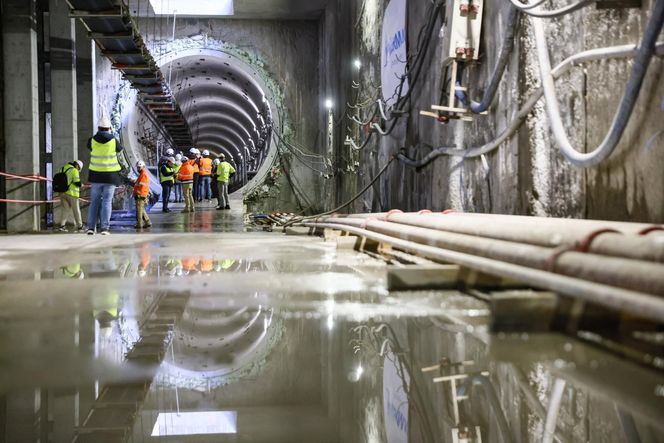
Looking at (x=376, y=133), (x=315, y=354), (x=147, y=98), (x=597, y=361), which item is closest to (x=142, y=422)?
(x=315, y=354)

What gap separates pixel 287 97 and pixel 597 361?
1532 cm

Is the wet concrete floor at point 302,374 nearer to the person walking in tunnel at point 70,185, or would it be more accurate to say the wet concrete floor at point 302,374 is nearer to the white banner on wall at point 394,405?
the white banner on wall at point 394,405

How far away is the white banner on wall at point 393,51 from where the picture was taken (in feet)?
Result: 27.6

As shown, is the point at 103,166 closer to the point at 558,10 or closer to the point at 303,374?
the point at 558,10

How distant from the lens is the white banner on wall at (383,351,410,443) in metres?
1.50

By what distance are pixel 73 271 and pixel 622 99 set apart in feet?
11.5

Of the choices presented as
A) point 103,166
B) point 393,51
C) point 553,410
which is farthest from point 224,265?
point 393,51

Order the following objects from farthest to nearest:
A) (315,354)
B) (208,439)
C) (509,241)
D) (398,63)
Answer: (398,63)
(509,241)
(315,354)
(208,439)

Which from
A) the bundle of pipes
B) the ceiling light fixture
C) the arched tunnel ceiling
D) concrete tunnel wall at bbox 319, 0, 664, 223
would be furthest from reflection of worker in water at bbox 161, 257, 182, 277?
the arched tunnel ceiling

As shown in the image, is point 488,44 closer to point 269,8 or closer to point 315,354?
point 315,354

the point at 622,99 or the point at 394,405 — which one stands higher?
the point at 622,99

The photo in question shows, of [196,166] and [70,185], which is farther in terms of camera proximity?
[196,166]

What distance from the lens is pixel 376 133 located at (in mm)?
10367

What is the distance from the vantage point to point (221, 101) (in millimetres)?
25500
